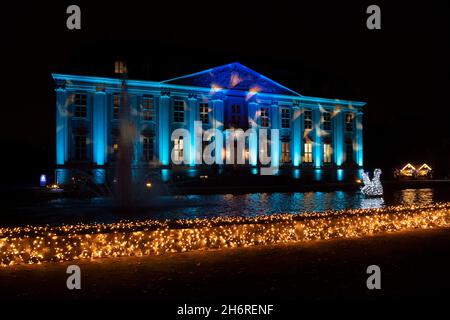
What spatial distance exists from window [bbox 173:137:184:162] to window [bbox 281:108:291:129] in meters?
11.6

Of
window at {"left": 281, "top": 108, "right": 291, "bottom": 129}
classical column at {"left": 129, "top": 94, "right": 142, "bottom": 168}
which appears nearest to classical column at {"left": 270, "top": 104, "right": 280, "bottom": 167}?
window at {"left": 281, "top": 108, "right": 291, "bottom": 129}

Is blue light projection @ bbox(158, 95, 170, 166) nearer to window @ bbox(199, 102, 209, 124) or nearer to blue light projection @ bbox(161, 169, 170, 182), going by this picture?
blue light projection @ bbox(161, 169, 170, 182)

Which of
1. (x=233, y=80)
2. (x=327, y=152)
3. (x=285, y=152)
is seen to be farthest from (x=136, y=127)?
→ (x=327, y=152)

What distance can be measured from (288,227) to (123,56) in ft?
113

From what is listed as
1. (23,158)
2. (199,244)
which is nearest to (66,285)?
(199,244)

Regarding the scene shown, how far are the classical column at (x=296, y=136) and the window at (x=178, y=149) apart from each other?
40.7 ft

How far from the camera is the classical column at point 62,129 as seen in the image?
35.9 metres

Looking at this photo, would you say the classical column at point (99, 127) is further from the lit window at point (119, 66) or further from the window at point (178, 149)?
the window at point (178, 149)

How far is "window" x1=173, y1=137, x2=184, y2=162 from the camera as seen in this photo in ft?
130

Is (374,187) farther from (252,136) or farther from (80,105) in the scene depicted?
(80,105)

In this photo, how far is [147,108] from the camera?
38781mm

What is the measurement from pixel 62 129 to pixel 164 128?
8891 millimetres

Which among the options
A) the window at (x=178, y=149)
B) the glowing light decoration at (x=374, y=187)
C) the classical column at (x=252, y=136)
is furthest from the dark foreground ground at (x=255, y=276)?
the classical column at (x=252, y=136)
